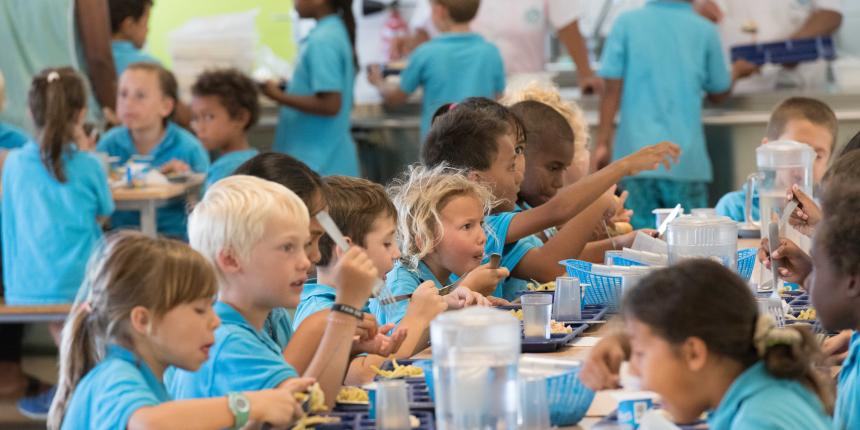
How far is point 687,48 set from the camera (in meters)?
5.72

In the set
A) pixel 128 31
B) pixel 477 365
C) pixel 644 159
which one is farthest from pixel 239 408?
pixel 128 31


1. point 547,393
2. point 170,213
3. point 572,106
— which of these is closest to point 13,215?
point 170,213

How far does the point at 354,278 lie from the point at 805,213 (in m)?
1.25

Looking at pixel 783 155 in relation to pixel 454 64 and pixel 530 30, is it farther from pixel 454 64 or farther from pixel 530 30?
pixel 530 30

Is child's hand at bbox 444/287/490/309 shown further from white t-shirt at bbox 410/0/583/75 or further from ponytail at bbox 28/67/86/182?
white t-shirt at bbox 410/0/583/75

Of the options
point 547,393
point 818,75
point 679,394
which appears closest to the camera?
point 679,394

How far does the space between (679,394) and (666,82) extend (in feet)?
13.8

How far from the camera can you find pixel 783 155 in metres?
3.46

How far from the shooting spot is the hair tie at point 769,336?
158 cm

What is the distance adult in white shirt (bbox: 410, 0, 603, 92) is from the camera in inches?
249

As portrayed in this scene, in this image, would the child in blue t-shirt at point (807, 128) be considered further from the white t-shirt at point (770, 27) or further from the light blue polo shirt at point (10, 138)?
the light blue polo shirt at point (10, 138)

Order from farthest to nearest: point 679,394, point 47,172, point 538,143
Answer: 1. point 47,172
2. point 538,143
3. point 679,394

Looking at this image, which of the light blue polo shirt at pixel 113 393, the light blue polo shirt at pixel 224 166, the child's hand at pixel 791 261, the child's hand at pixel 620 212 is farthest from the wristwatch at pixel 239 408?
the light blue polo shirt at pixel 224 166

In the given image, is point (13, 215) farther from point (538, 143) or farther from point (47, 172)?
point (538, 143)
